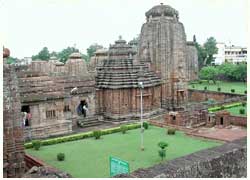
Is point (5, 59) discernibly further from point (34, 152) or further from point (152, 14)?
point (152, 14)

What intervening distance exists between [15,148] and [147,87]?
1351 centimetres

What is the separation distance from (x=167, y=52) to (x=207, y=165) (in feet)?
57.0

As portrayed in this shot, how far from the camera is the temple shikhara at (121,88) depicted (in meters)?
17.1

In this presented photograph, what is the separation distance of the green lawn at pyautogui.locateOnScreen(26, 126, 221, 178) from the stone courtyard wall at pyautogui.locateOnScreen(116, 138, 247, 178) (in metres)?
4.74

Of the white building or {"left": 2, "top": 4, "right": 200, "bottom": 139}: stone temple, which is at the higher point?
the white building

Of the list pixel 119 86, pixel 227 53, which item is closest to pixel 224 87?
pixel 119 86

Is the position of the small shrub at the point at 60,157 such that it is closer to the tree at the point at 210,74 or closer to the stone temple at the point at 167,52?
the stone temple at the point at 167,52

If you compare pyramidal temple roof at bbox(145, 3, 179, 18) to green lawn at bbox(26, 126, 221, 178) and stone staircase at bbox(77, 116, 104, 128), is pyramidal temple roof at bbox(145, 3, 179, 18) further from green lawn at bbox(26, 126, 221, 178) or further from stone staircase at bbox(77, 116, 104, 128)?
green lawn at bbox(26, 126, 221, 178)

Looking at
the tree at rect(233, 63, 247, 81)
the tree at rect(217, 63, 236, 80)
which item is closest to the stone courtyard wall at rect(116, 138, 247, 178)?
the tree at rect(233, 63, 247, 81)

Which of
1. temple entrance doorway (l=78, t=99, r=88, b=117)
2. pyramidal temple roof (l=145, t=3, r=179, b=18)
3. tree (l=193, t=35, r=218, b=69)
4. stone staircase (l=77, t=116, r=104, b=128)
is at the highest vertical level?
pyramidal temple roof (l=145, t=3, r=179, b=18)

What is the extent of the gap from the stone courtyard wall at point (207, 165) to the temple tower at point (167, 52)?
631 inches

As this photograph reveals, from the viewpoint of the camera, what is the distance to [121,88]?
21000mm

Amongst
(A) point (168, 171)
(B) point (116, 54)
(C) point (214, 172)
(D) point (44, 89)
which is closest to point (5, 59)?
(A) point (168, 171)

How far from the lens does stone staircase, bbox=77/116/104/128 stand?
1917cm
